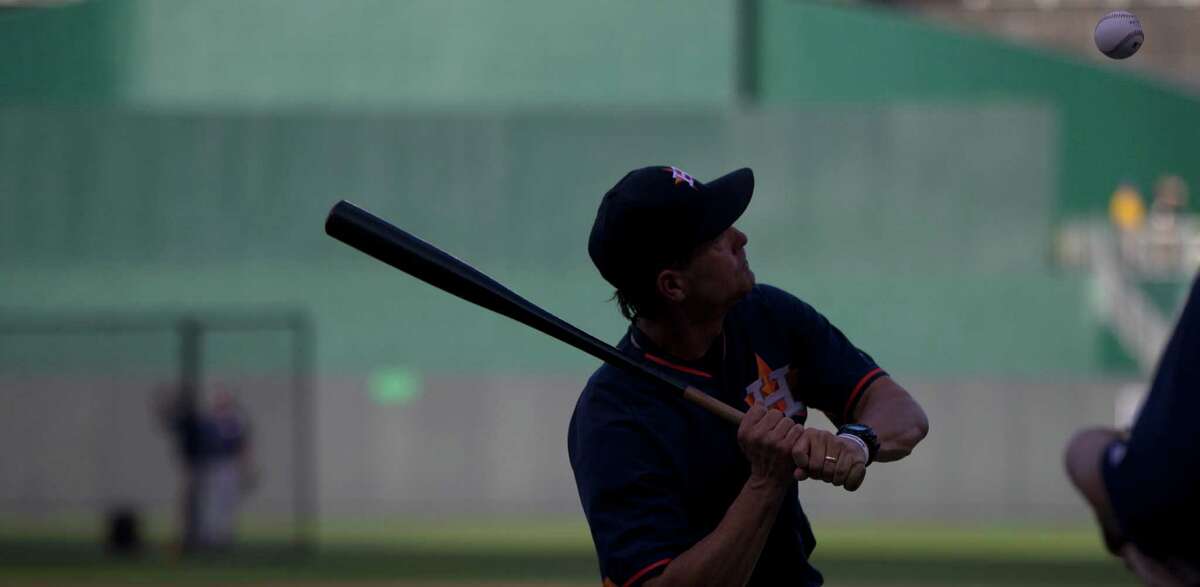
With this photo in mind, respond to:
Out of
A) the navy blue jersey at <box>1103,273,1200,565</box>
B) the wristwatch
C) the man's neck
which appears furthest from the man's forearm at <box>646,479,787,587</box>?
the navy blue jersey at <box>1103,273,1200,565</box>

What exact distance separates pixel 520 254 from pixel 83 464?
10.5m

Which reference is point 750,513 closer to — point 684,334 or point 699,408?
point 699,408

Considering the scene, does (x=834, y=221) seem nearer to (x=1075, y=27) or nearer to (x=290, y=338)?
(x=290, y=338)

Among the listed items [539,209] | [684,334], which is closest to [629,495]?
[684,334]

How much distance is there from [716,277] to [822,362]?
474 millimetres

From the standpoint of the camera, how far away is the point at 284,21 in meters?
34.5

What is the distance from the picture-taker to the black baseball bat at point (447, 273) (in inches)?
193

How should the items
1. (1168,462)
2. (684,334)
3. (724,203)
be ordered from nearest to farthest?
(1168,462)
(724,203)
(684,334)

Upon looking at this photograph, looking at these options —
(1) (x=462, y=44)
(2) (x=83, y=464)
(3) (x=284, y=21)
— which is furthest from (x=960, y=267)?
(2) (x=83, y=464)

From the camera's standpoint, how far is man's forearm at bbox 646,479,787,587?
15.0ft

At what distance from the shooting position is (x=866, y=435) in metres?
4.75

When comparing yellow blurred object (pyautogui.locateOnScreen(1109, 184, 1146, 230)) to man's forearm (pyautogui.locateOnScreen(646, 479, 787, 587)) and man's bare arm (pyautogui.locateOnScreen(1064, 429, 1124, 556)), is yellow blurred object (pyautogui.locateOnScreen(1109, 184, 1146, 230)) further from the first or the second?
man's bare arm (pyautogui.locateOnScreen(1064, 429, 1124, 556))

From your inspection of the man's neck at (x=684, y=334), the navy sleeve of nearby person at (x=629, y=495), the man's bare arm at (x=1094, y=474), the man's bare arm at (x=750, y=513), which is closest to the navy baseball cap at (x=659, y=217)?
the man's neck at (x=684, y=334)

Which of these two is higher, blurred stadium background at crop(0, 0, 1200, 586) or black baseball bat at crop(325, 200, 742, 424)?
black baseball bat at crop(325, 200, 742, 424)
